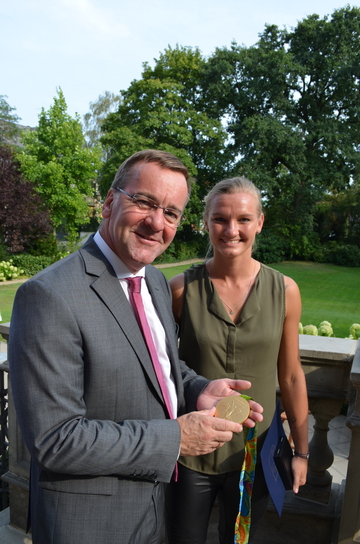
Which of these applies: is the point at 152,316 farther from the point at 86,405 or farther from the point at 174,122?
the point at 174,122

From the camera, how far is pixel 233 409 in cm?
147

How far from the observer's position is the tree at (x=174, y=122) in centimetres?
2556

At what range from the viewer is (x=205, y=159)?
91.1 feet

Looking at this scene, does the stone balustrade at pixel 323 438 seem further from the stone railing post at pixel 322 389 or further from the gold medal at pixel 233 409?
the gold medal at pixel 233 409

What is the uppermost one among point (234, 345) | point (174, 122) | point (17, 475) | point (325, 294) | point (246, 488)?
point (174, 122)

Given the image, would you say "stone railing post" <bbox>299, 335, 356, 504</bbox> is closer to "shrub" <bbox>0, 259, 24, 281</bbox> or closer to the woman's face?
the woman's face

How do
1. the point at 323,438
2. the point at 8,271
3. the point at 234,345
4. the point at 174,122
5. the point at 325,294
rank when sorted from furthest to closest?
the point at 174,122
the point at 8,271
the point at 325,294
the point at 323,438
the point at 234,345

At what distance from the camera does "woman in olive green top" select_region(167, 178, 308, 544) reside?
5.84 feet

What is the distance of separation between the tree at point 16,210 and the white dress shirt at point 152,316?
1722cm

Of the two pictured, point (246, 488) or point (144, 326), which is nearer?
point (144, 326)

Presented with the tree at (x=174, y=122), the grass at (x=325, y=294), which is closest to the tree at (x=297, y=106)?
the tree at (x=174, y=122)

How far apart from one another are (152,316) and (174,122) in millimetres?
26294

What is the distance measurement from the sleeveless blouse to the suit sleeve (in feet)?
2.03

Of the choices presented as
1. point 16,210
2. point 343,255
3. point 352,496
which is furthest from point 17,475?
point 343,255
